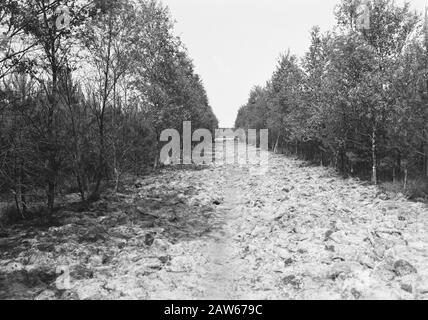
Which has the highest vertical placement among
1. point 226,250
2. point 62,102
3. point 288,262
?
point 62,102

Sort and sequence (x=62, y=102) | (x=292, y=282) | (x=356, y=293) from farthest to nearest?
1. (x=62, y=102)
2. (x=292, y=282)
3. (x=356, y=293)

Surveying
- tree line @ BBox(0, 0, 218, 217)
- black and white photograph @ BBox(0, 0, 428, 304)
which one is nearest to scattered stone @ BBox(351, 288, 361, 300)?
black and white photograph @ BBox(0, 0, 428, 304)

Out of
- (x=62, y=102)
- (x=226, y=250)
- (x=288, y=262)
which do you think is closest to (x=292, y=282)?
(x=288, y=262)

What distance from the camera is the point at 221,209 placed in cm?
1465

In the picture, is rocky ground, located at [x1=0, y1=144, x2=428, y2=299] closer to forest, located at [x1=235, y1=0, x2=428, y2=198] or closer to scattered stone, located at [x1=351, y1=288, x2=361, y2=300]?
scattered stone, located at [x1=351, y1=288, x2=361, y2=300]

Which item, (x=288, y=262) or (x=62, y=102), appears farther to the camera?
(x=62, y=102)

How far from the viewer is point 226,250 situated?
9711mm

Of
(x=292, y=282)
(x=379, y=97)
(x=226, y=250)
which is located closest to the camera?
(x=292, y=282)

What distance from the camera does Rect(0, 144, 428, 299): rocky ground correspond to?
22.9 feet

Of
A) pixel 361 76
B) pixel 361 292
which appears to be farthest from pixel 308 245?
pixel 361 76

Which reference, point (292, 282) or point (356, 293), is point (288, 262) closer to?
point (292, 282)

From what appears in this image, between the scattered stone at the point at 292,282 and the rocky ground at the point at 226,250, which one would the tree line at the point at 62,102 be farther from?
the scattered stone at the point at 292,282

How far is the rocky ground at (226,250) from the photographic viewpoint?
6965 mm
